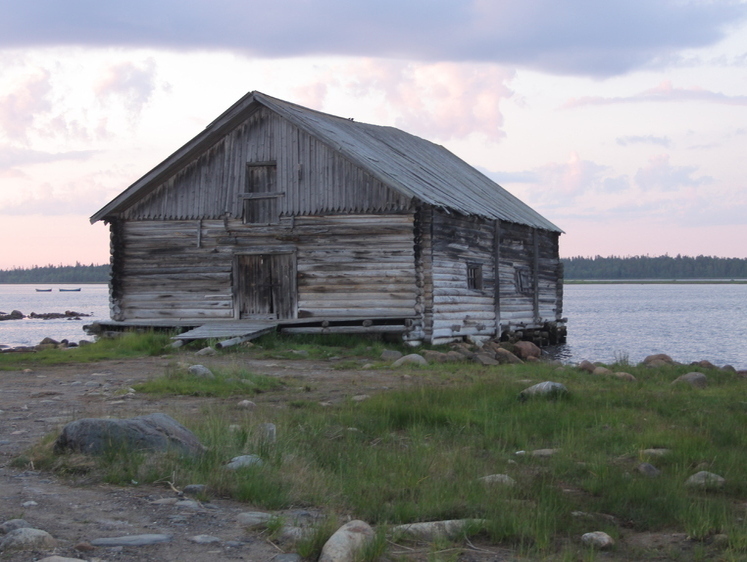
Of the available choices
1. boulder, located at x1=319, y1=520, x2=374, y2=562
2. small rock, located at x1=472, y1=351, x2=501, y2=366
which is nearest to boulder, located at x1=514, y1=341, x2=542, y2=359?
small rock, located at x1=472, y1=351, x2=501, y2=366

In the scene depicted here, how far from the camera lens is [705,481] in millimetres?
6965

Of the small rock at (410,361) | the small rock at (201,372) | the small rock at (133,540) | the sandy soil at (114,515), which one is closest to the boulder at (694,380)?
the small rock at (410,361)

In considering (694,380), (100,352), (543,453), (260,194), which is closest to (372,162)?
(260,194)

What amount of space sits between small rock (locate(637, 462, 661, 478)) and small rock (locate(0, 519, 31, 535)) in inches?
201

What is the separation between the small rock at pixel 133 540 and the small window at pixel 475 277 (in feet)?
62.4

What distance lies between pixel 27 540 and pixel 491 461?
436 centimetres

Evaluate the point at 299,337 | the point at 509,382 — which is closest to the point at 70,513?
the point at 509,382

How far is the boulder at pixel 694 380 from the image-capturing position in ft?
44.6

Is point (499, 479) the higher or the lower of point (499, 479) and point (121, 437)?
the lower

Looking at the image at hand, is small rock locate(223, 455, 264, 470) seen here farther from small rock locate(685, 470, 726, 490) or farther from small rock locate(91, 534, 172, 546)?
small rock locate(685, 470, 726, 490)

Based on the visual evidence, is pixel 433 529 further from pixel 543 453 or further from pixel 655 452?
pixel 655 452

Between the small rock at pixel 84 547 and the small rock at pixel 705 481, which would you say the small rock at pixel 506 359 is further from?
the small rock at pixel 84 547

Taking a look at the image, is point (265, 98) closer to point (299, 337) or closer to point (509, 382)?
point (299, 337)

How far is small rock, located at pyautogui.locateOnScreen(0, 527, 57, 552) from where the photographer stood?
182 inches
